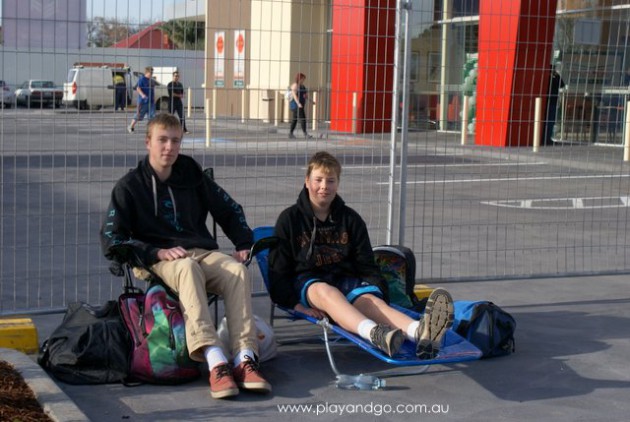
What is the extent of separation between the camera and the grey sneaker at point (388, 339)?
4.94 m

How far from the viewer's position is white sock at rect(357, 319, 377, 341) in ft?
16.8

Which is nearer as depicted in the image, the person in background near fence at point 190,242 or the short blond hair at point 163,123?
the person in background near fence at point 190,242

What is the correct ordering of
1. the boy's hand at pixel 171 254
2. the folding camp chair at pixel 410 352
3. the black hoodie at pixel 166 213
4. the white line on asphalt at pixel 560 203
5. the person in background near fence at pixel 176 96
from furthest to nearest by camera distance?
the white line on asphalt at pixel 560 203, the person in background near fence at pixel 176 96, the black hoodie at pixel 166 213, the boy's hand at pixel 171 254, the folding camp chair at pixel 410 352

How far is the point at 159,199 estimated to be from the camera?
5.67 metres

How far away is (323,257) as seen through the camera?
582 cm

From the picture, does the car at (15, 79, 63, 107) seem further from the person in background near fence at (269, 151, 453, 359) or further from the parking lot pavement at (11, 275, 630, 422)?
the person in background near fence at (269, 151, 453, 359)

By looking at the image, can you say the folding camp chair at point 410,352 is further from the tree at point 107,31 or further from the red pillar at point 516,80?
the red pillar at point 516,80

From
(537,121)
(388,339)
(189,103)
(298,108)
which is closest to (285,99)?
(298,108)

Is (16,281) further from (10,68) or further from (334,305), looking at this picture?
(334,305)

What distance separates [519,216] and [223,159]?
186 inches

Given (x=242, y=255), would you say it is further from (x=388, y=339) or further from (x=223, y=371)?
(x=388, y=339)

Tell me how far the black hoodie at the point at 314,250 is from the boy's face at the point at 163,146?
0.78m

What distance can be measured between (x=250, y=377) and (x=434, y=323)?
1.02 m
